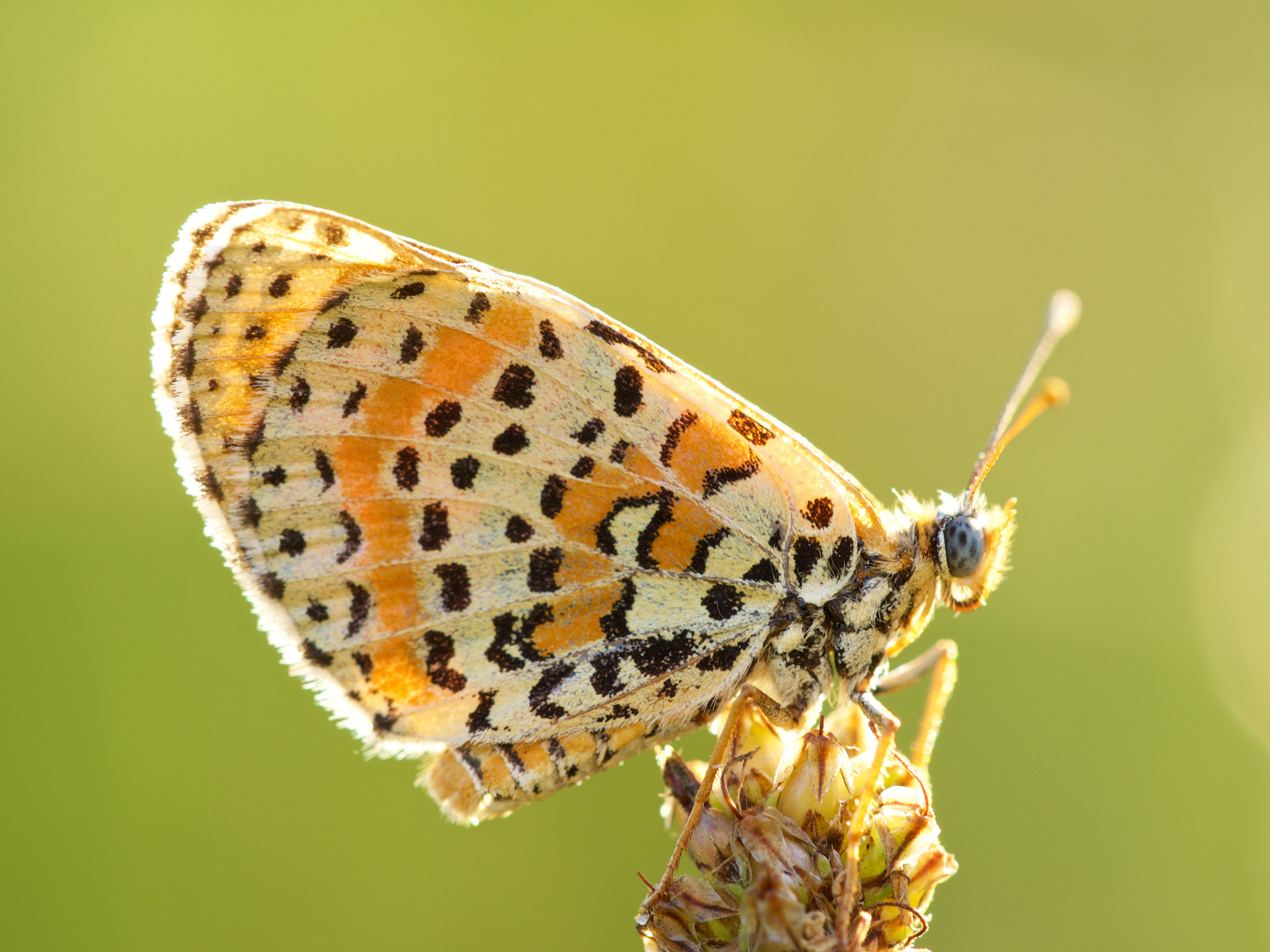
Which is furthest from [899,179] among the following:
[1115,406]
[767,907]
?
[767,907]

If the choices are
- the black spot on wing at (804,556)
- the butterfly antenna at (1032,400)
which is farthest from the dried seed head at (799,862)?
the butterfly antenna at (1032,400)

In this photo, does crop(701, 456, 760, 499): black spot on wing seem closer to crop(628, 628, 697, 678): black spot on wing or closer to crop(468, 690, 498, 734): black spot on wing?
crop(628, 628, 697, 678): black spot on wing

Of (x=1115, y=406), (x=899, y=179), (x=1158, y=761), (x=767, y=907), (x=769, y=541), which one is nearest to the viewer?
(x=767, y=907)

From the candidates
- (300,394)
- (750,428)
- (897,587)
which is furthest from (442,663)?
(897,587)

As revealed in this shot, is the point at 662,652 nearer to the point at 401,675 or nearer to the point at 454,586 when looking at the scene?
the point at 454,586

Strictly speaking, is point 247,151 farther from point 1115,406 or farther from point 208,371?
point 1115,406

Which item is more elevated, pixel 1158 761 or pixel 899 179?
pixel 899 179

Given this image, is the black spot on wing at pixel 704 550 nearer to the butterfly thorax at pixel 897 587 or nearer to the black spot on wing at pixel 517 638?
the butterfly thorax at pixel 897 587
